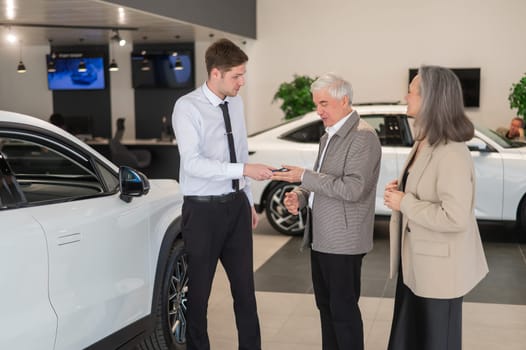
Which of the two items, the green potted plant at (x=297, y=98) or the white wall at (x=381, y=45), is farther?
the white wall at (x=381, y=45)

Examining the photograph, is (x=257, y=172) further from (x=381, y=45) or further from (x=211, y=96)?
(x=381, y=45)

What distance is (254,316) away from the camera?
3.93 metres

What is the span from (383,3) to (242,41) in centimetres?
277

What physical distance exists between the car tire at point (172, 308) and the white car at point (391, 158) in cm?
394

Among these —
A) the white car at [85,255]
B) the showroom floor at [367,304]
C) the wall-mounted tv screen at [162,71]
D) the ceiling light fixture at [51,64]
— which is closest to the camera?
the white car at [85,255]

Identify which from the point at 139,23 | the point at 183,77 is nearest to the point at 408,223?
the point at 139,23

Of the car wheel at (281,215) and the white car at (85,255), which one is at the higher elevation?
the white car at (85,255)

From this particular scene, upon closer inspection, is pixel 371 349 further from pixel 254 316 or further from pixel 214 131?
pixel 214 131

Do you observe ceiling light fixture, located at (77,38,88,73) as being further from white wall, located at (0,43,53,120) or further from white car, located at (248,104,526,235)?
white car, located at (248,104,526,235)

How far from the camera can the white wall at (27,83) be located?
52.6 ft

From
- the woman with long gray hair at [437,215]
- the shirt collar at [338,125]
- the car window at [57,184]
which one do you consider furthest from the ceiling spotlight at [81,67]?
the woman with long gray hair at [437,215]

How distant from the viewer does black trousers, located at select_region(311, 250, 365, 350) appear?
3.52 meters

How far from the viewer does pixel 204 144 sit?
11.8 ft

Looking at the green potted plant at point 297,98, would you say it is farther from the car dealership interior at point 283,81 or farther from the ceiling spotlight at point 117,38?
the ceiling spotlight at point 117,38
